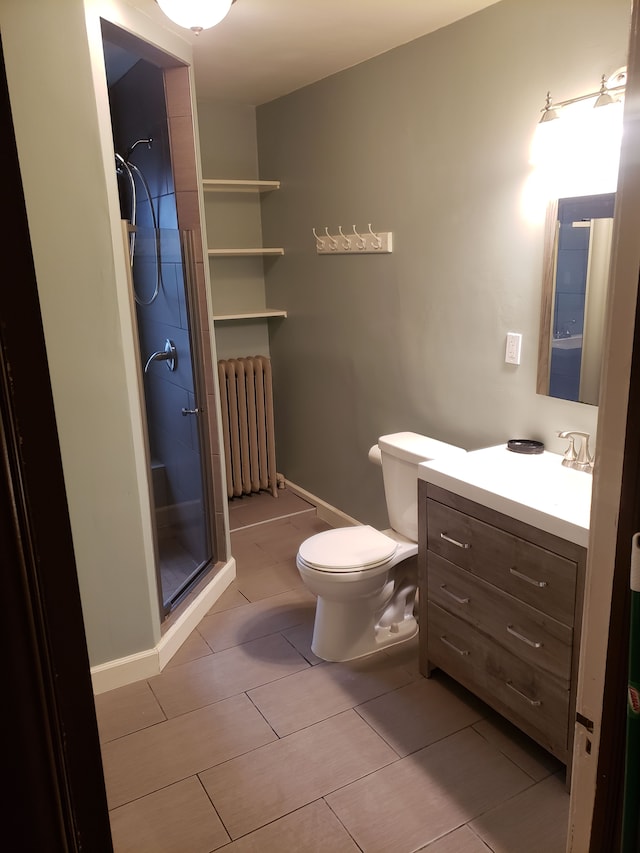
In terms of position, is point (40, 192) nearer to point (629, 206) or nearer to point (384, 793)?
point (629, 206)

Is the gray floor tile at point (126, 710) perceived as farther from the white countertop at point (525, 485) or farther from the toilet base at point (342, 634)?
the white countertop at point (525, 485)

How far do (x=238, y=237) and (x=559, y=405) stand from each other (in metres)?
2.45

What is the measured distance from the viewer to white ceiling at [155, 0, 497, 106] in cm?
235

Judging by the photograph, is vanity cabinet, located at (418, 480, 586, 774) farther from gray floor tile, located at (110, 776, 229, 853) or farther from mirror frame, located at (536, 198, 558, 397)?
gray floor tile, located at (110, 776, 229, 853)

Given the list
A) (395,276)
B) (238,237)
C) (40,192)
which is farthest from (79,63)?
(238,237)

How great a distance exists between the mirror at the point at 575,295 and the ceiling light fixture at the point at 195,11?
4.16 ft

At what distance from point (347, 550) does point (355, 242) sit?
61.6 inches

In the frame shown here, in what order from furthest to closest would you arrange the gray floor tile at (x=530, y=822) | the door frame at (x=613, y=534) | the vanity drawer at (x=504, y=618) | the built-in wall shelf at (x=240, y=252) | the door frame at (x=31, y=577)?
the built-in wall shelf at (x=240, y=252), the vanity drawer at (x=504, y=618), the gray floor tile at (x=530, y=822), the door frame at (x=613, y=534), the door frame at (x=31, y=577)

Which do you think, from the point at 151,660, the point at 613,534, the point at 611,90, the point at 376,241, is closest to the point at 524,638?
the point at 613,534

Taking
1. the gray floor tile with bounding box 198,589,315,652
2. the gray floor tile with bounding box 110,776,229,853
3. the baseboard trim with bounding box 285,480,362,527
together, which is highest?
the baseboard trim with bounding box 285,480,362,527

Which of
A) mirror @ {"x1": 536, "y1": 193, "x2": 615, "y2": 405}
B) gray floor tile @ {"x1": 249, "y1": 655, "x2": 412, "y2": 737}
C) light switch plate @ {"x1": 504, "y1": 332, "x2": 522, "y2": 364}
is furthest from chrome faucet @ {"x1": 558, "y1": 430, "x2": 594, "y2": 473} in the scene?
gray floor tile @ {"x1": 249, "y1": 655, "x2": 412, "y2": 737}

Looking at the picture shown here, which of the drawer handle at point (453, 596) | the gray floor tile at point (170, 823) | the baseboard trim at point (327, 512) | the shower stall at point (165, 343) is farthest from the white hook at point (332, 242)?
the gray floor tile at point (170, 823)

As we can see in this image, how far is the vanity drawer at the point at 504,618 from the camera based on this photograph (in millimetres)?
1875

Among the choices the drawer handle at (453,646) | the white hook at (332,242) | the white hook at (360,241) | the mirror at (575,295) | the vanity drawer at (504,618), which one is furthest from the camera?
the white hook at (332,242)
